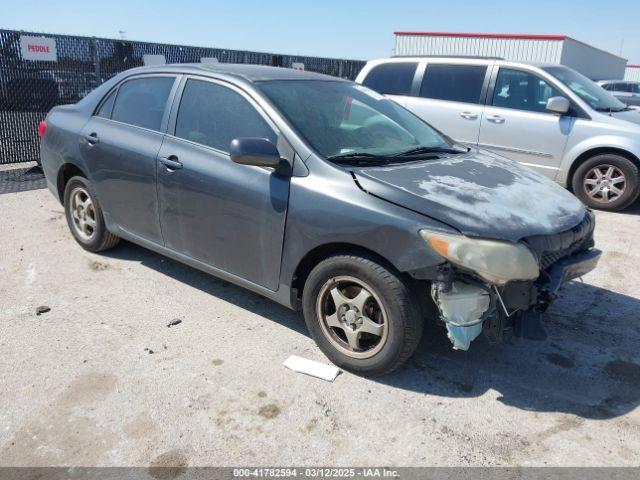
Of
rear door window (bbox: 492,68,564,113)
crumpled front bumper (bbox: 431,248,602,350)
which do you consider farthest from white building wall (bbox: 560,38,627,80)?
crumpled front bumper (bbox: 431,248,602,350)

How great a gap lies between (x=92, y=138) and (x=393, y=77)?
5223mm

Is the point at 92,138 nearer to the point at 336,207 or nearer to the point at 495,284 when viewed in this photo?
the point at 336,207

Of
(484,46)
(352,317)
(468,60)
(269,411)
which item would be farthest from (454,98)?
(484,46)

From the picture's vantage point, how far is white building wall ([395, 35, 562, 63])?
2788 cm

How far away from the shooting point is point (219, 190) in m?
3.66

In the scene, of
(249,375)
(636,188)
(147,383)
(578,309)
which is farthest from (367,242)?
(636,188)

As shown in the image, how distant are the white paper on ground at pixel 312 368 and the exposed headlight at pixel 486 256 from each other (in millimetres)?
1034

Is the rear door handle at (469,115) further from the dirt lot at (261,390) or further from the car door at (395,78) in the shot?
the dirt lot at (261,390)

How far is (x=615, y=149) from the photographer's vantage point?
7.04 m

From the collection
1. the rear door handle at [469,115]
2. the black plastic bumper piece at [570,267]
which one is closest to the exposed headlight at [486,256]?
the black plastic bumper piece at [570,267]

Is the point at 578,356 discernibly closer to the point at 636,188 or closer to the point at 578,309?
the point at 578,309

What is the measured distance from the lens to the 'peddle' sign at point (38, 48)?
852 cm

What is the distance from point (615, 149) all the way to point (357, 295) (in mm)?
5418

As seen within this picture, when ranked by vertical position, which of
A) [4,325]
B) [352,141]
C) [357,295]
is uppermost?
[352,141]
